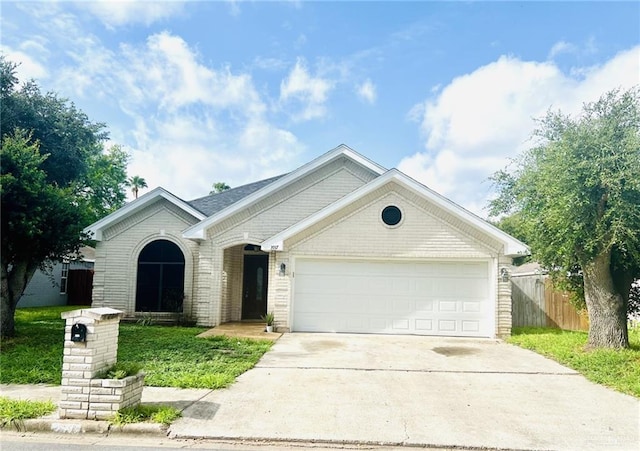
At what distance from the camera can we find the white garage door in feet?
40.4

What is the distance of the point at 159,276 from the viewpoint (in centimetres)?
1461

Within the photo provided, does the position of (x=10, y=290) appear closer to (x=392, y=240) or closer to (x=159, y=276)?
(x=159, y=276)

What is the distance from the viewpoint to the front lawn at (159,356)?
6.92m

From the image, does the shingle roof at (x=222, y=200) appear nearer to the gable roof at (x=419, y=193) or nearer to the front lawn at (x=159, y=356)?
the gable roof at (x=419, y=193)

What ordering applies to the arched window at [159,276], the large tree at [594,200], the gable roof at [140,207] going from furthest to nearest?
the arched window at [159,276] < the gable roof at [140,207] < the large tree at [594,200]

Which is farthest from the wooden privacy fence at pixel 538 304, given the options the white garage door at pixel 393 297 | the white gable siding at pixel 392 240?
the white garage door at pixel 393 297

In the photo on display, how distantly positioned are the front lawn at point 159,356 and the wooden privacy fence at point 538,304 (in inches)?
404

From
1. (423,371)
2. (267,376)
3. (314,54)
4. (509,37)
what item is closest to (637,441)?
(423,371)

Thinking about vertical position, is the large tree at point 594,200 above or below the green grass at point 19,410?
above

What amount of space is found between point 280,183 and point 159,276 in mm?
5329

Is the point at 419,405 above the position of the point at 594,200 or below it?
below

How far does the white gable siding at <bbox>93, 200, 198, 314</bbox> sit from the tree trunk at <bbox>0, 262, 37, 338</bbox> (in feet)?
11.9

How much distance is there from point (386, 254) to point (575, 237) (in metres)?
4.85

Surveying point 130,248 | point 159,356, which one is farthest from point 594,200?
point 130,248
